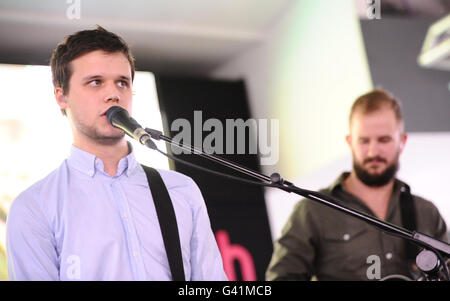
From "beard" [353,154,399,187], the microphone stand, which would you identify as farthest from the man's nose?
the microphone stand

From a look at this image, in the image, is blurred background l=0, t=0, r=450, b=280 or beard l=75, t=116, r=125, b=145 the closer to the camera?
beard l=75, t=116, r=125, b=145

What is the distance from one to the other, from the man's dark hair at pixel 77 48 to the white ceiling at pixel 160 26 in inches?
16.5

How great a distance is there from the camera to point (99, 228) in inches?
67.1

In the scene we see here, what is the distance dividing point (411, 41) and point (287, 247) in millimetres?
1443

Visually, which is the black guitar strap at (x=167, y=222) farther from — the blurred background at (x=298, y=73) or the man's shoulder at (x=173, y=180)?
the blurred background at (x=298, y=73)

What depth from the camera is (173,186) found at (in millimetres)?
1851

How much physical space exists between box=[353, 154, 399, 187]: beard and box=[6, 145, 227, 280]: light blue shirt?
3.34 feet

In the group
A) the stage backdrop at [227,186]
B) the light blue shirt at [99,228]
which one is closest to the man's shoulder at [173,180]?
the light blue shirt at [99,228]

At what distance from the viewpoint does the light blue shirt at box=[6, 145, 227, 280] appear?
1.60m

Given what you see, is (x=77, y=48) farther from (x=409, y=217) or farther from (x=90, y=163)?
(x=409, y=217)

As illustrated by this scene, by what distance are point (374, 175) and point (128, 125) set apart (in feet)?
4.74

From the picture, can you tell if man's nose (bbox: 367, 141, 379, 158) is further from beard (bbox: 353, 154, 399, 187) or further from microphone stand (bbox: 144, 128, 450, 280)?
microphone stand (bbox: 144, 128, 450, 280)

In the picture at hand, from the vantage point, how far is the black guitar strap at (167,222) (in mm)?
1688

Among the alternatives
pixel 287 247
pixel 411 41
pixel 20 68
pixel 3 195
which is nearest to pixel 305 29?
pixel 411 41
